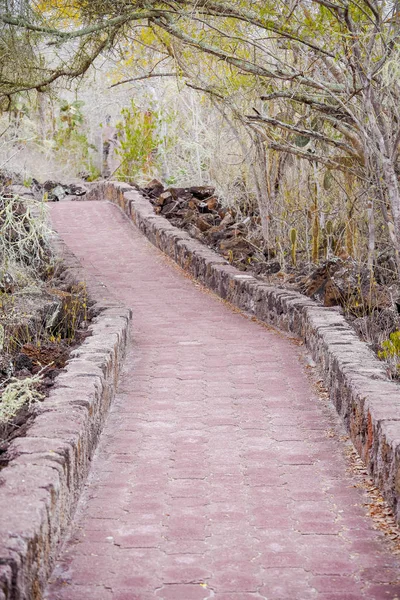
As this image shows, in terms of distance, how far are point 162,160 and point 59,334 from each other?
13175mm

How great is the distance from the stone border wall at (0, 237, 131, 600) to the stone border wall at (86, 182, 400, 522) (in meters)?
1.36

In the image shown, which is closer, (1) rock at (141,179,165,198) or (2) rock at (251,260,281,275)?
(2) rock at (251,260,281,275)

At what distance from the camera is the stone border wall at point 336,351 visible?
3.85 m

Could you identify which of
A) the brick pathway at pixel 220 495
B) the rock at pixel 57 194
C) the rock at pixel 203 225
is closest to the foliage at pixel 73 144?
the rock at pixel 57 194

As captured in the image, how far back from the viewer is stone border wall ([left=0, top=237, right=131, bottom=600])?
2730 mm

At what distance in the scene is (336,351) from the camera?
17.5ft

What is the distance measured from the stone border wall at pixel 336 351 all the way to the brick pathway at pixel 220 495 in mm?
166

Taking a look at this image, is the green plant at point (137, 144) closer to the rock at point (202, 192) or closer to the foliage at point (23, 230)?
the rock at point (202, 192)

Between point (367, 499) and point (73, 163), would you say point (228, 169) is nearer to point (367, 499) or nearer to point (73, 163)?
point (367, 499)

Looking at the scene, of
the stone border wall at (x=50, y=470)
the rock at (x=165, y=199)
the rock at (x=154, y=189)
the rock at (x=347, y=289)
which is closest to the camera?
the stone border wall at (x=50, y=470)

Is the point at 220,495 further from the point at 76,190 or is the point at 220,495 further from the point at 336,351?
the point at 76,190

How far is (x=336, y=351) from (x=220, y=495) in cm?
178

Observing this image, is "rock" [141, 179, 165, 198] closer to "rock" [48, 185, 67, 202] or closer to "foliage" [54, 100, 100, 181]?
"rock" [48, 185, 67, 202]

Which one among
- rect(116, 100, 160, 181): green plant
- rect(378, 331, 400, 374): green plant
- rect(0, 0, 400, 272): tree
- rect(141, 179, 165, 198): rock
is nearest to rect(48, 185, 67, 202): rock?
rect(116, 100, 160, 181): green plant
